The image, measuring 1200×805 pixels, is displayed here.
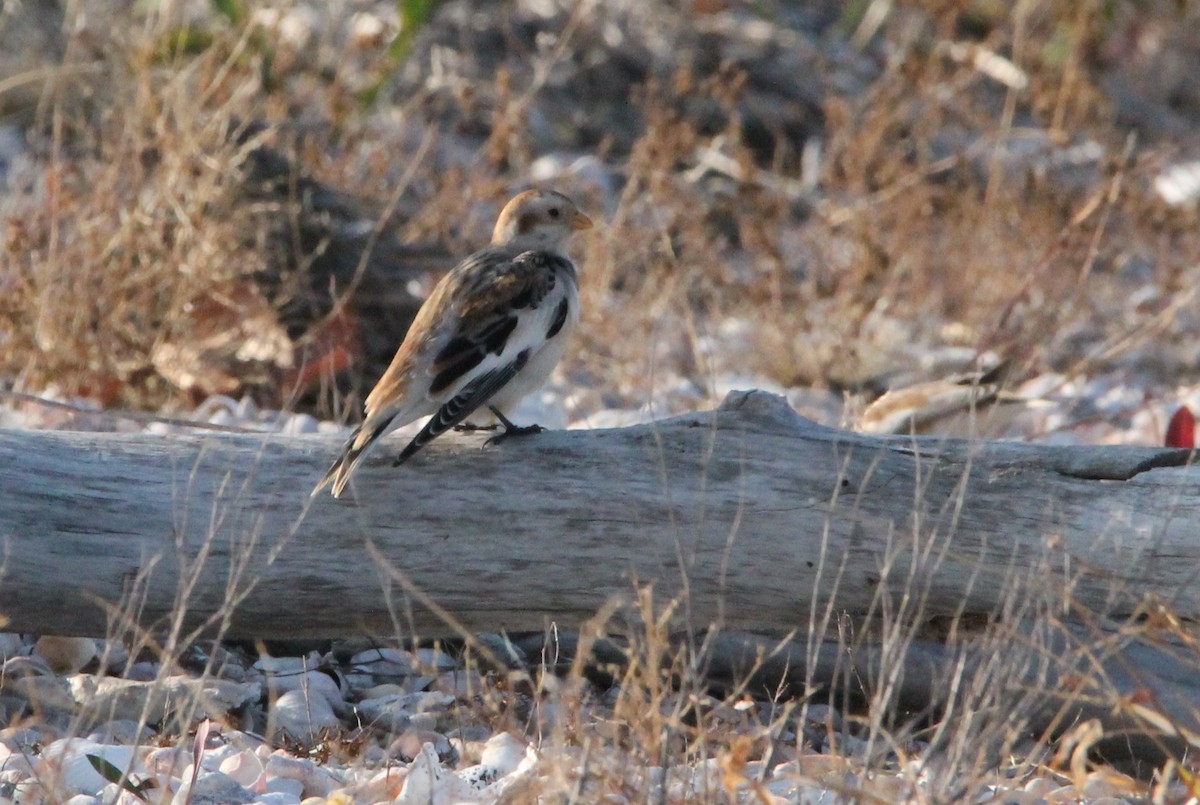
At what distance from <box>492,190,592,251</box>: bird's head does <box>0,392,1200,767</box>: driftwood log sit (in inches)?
54.0

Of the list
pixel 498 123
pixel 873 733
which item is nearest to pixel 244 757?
pixel 873 733

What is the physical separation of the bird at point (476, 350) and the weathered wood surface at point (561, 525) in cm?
14

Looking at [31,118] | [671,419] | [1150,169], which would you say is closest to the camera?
[671,419]

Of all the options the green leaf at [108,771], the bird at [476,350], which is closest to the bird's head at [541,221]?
the bird at [476,350]

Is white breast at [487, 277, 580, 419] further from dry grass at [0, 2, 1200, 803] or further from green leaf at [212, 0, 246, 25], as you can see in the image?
green leaf at [212, 0, 246, 25]

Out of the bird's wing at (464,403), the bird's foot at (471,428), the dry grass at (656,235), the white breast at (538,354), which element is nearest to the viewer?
the bird's wing at (464,403)

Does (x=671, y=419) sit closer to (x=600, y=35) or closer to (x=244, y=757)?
(x=244, y=757)

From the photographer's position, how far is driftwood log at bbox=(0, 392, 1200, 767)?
3.61 m

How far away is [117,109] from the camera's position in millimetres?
7309

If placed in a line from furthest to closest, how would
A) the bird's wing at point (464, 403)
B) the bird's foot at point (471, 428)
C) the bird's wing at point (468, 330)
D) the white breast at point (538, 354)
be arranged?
1. the white breast at point (538, 354)
2. the bird's foot at point (471, 428)
3. the bird's wing at point (468, 330)
4. the bird's wing at point (464, 403)

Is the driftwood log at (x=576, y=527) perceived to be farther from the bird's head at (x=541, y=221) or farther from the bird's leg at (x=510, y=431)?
the bird's head at (x=541, y=221)

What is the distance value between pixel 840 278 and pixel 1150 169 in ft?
4.74

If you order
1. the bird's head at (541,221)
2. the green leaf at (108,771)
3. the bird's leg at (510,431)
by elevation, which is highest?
the bird's head at (541,221)

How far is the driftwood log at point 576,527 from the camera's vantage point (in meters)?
3.61
